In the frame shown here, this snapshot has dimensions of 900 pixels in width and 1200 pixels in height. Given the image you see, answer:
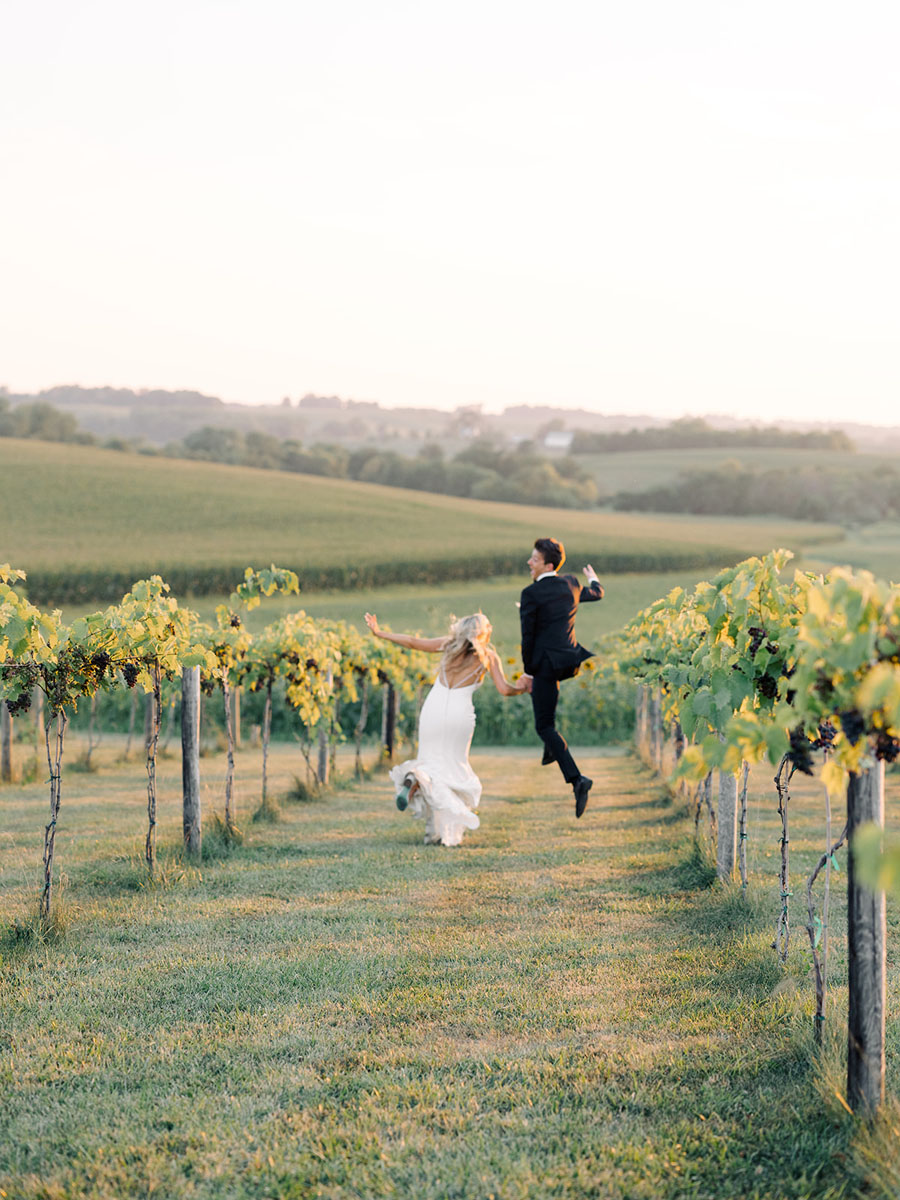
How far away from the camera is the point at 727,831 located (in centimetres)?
722

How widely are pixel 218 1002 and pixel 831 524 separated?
7862cm

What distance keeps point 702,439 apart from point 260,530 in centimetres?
8075

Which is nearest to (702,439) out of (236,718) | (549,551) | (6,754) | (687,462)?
(687,462)

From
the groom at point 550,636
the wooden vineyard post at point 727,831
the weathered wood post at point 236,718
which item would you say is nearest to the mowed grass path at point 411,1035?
the wooden vineyard post at point 727,831

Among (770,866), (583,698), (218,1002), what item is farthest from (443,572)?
(218,1002)

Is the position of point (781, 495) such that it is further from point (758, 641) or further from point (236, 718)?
point (758, 641)

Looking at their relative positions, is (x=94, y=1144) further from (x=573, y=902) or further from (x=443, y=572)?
(x=443, y=572)

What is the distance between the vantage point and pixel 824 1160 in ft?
11.5

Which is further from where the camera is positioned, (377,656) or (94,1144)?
(377,656)

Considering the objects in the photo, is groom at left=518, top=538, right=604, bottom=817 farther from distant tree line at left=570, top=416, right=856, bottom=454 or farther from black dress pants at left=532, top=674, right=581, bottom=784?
distant tree line at left=570, top=416, right=856, bottom=454

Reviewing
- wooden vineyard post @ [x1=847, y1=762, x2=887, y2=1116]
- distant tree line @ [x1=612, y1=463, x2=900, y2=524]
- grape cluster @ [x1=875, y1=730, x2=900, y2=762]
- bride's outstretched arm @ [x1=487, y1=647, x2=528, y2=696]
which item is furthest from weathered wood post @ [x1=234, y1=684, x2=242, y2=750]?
distant tree line @ [x1=612, y1=463, x2=900, y2=524]

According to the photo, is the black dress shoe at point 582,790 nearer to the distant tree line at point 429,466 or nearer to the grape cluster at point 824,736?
the grape cluster at point 824,736

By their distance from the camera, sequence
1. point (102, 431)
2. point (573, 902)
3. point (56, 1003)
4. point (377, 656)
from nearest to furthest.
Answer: point (56, 1003) < point (573, 902) < point (377, 656) < point (102, 431)

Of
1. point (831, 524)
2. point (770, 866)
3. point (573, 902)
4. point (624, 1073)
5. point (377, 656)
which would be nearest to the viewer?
point (624, 1073)
